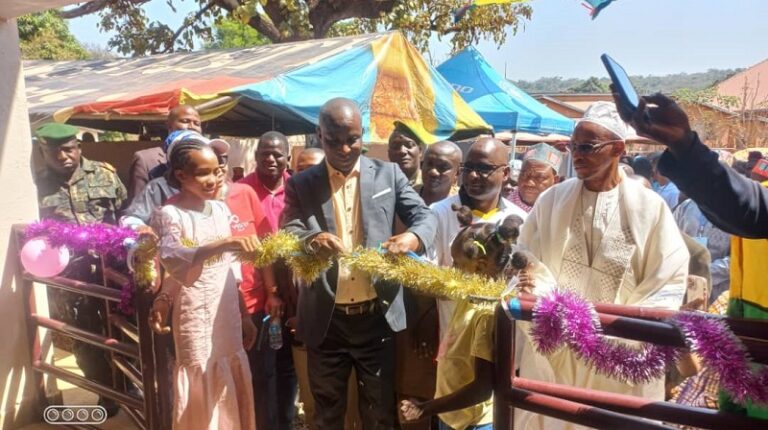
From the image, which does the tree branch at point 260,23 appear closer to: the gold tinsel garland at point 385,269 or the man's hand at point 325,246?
the gold tinsel garland at point 385,269

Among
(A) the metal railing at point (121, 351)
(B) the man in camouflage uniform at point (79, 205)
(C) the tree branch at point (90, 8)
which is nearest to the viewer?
(A) the metal railing at point (121, 351)

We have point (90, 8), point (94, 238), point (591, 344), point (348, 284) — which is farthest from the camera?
point (90, 8)

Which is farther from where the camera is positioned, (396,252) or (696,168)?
(396,252)

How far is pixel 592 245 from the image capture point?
2.35 m

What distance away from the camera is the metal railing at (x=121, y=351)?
289 cm

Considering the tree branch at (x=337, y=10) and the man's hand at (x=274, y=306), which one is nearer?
the man's hand at (x=274, y=306)

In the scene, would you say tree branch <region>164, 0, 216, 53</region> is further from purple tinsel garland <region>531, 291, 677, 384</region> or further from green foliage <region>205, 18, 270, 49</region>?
green foliage <region>205, 18, 270, 49</region>

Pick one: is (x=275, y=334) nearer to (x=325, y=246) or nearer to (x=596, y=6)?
(x=325, y=246)

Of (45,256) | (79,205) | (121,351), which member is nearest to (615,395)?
(121,351)

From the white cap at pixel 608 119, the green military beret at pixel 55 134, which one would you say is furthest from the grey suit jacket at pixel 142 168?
the white cap at pixel 608 119

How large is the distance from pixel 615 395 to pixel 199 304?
1.97 meters

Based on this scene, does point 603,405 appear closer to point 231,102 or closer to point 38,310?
point 38,310

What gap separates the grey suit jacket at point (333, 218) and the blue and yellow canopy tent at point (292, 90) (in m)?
3.58

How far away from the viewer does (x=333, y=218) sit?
9.29ft
